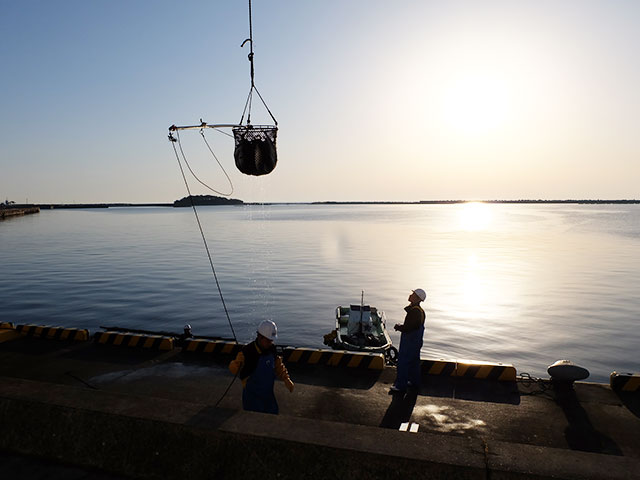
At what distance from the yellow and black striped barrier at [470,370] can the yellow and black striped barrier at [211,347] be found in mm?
5352

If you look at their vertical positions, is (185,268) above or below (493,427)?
below

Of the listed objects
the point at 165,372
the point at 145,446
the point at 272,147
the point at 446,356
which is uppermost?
the point at 272,147

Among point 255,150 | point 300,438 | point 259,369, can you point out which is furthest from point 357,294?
point 300,438

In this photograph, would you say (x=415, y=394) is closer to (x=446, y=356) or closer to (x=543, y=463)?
(x=543, y=463)

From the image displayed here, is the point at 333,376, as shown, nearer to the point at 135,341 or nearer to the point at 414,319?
the point at 414,319

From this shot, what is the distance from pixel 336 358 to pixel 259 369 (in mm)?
5461

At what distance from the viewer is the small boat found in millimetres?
17656

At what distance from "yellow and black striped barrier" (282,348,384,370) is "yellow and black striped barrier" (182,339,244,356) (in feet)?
5.47

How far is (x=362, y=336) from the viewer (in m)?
18.3

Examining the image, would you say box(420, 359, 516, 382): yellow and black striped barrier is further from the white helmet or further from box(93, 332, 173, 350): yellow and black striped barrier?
box(93, 332, 173, 350): yellow and black striped barrier

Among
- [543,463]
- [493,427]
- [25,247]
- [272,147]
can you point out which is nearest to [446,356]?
[493,427]

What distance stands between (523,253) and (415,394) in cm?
6281

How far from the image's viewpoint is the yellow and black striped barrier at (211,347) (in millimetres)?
11992

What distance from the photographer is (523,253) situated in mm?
64688
